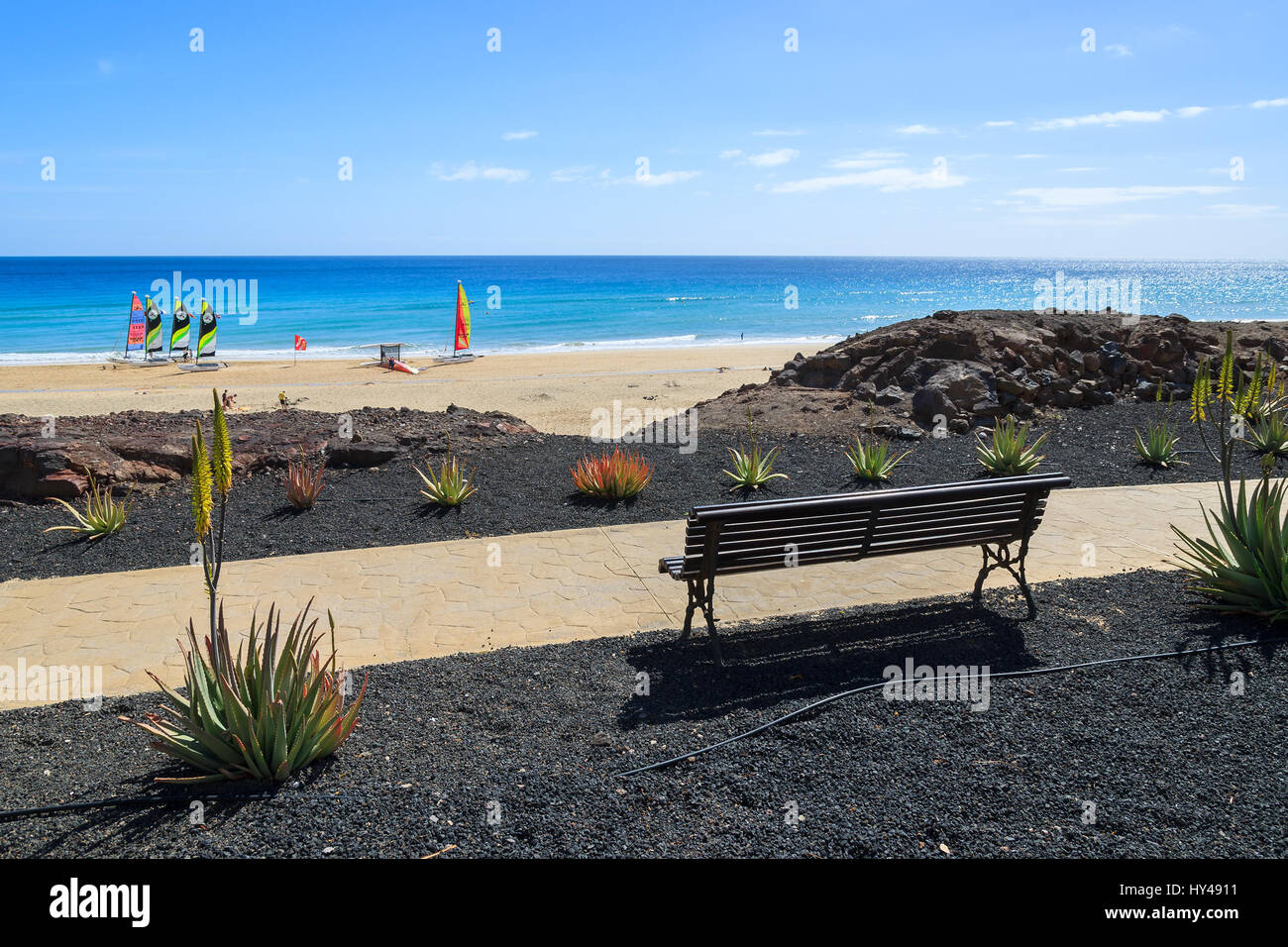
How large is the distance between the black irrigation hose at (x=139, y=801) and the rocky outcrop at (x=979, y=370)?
825 centimetres

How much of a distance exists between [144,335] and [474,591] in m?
29.1

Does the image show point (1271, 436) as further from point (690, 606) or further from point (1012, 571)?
point (690, 606)

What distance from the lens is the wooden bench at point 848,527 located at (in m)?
4.54

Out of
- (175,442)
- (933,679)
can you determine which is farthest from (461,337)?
(933,679)

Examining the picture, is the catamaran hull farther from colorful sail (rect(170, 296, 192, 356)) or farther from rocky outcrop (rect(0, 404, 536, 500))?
rocky outcrop (rect(0, 404, 536, 500))

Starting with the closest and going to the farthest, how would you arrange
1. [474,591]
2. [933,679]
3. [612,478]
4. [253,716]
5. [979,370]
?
[253,716], [933,679], [474,591], [612,478], [979,370]

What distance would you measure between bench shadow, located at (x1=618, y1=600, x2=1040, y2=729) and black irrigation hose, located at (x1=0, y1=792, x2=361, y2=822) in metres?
1.48

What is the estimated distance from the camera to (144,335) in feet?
96.6

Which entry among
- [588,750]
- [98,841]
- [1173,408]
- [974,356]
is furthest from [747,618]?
[1173,408]

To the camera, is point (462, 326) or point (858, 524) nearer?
point (858, 524)

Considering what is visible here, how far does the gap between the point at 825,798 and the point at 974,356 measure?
1015cm

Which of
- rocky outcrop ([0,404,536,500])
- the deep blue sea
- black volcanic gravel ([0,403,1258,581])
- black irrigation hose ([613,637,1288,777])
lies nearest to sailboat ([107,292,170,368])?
the deep blue sea

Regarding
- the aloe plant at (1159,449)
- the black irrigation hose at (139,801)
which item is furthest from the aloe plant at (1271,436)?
the black irrigation hose at (139,801)

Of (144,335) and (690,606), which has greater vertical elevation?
(144,335)
